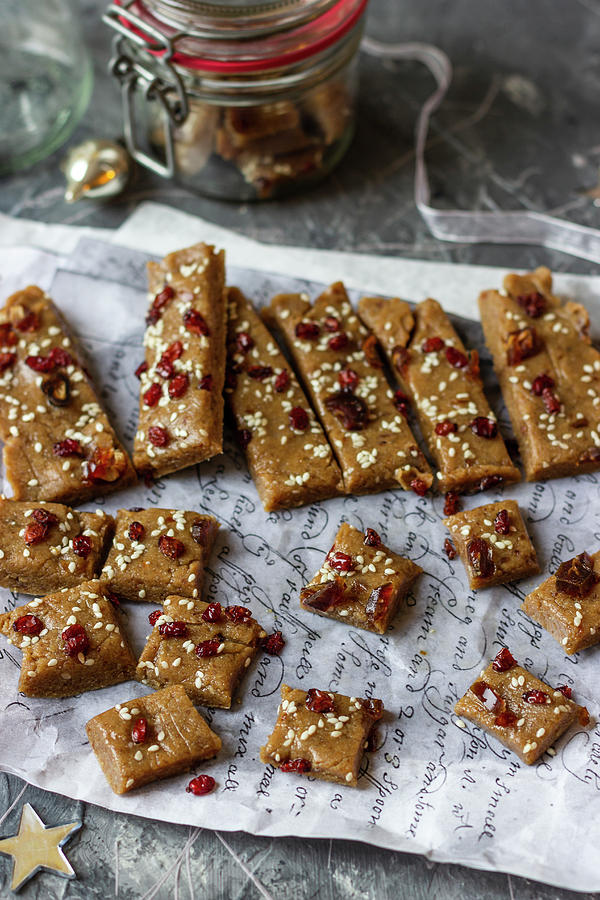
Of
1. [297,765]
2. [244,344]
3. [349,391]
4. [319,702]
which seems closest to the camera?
[297,765]

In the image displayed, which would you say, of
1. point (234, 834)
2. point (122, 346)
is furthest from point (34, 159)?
point (234, 834)

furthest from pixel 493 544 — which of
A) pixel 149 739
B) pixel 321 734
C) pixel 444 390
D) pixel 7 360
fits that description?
pixel 7 360

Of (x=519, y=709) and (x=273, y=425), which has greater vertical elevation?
(x=273, y=425)

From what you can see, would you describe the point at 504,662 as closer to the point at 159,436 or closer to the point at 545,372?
the point at 545,372

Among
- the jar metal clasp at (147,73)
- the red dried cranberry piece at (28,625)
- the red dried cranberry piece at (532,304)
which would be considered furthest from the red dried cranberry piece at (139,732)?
the jar metal clasp at (147,73)

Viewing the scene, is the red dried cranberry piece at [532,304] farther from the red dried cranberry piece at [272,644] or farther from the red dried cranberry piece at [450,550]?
the red dried cranberry piece at [272,644]

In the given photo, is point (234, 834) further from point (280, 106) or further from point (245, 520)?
point (280, 106)
